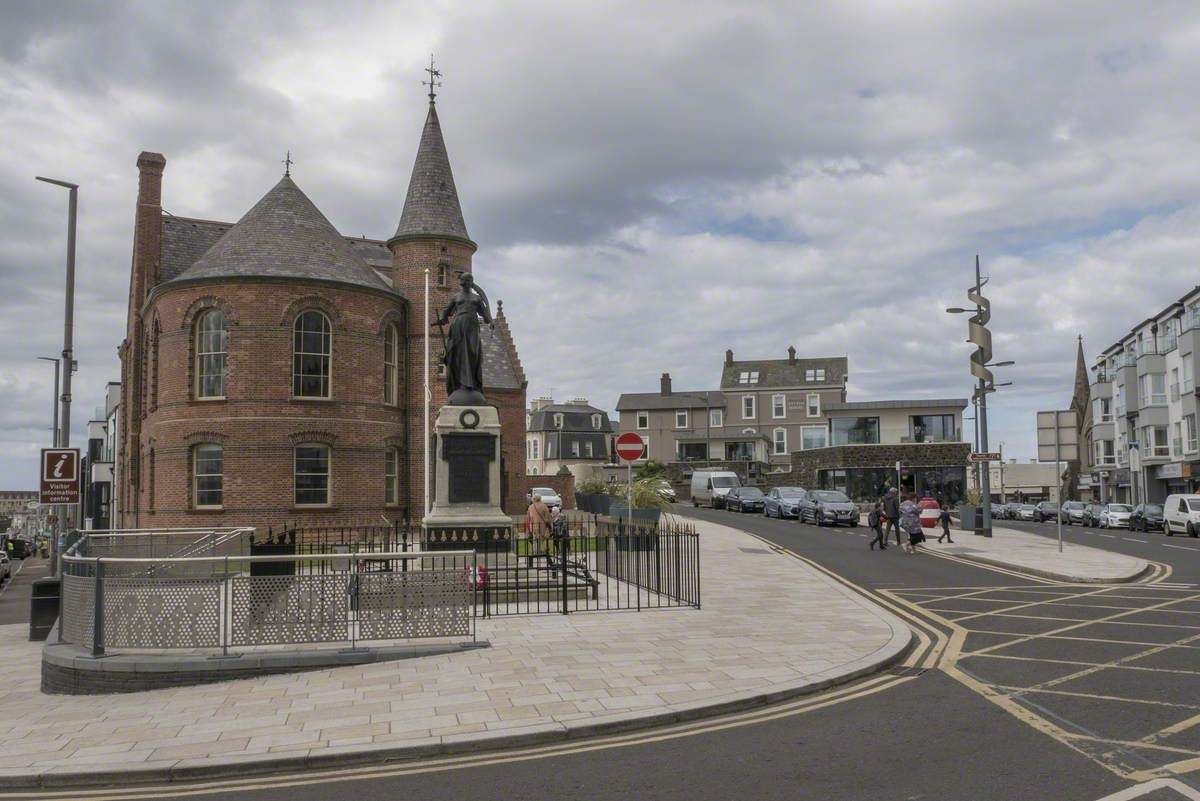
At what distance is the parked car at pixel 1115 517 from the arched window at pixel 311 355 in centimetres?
3897

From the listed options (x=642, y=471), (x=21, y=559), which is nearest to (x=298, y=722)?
(x=642, y=471)

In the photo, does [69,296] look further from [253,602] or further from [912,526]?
[912,526]

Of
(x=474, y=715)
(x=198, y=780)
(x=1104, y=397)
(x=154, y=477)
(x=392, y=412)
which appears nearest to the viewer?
(x=198, y=780)

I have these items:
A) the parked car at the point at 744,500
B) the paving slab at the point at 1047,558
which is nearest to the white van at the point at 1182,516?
the paving slab at the point at 1047,558

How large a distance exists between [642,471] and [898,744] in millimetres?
59097

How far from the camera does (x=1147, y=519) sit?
43531mm

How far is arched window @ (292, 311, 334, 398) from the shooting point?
102ft

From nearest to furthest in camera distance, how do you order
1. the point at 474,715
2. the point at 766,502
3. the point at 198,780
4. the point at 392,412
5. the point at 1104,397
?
the point at 198,780 → the point at 474,715 → the point at 392,412 → the point at 766,502 → the point at 1104,397

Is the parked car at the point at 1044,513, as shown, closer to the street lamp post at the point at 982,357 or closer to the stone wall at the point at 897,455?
the stone wall at the point at 897,455

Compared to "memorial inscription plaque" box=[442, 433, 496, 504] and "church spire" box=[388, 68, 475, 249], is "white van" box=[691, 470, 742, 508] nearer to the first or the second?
"church spire" box=[388, 68, 475, 249]

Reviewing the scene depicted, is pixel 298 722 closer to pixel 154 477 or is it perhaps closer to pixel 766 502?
pixel 154 477

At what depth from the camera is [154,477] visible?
3109cm

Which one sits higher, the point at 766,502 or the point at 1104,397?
the point at 1104,397

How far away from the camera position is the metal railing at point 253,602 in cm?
1031
